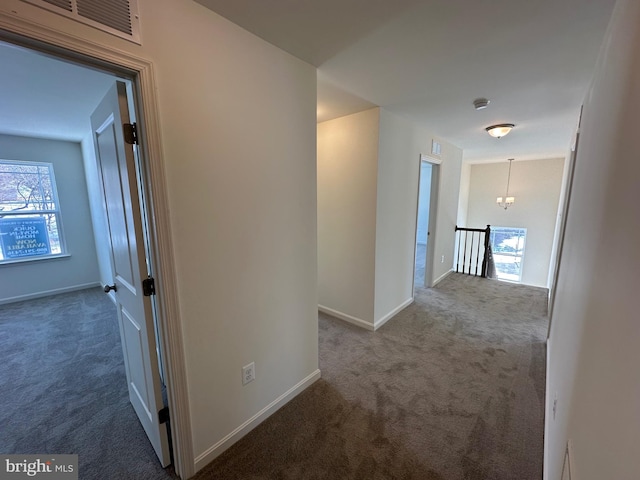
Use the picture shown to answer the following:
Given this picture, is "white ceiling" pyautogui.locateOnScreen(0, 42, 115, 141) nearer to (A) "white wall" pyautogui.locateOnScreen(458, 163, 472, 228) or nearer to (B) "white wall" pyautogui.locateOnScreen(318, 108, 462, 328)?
(B) "white wall" pyautogui.locateOnScreen(318, 108, 462, 328)

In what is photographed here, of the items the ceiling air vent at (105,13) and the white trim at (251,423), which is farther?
the white trim at (251,423)

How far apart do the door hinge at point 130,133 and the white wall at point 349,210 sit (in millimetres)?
2139

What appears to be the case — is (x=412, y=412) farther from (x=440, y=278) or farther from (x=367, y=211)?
(x=440, y=278)

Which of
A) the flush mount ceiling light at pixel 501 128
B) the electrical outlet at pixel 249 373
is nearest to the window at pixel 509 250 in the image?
the flush mount ceiling light at pixel 501 128

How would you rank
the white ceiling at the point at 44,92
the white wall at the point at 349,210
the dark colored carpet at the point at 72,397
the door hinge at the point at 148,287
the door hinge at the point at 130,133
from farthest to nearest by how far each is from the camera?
the white wall at the point at 349,210, the white ceiling at the point at 44,92, the dark colored carpet at the point at 72,397, the door hinge at the point at 148,287, the door hinge at the point at 130,133

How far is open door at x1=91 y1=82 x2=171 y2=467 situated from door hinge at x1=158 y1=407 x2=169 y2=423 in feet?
0.04

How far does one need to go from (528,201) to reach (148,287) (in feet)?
26.6

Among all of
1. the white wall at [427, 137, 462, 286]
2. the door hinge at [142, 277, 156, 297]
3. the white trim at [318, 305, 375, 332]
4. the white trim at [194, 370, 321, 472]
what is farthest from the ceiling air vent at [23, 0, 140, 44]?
the white wall at [427, 137, 462, 286]

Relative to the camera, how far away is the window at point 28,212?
381cm

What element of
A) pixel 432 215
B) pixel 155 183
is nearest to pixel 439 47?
pixel 155 183

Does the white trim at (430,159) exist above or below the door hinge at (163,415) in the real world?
above

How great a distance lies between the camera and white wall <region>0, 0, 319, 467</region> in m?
1.25

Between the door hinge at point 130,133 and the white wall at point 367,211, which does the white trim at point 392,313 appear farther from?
the door hinge at point 130,133

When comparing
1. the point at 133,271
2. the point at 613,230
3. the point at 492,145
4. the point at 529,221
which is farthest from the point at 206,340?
the point at 529,221
